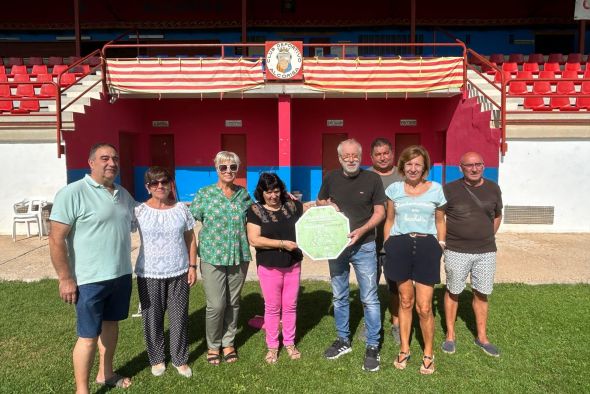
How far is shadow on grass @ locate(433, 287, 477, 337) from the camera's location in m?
4.31

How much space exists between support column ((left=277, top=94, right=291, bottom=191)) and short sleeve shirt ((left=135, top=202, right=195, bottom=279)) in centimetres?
764

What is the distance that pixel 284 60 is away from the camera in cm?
1045

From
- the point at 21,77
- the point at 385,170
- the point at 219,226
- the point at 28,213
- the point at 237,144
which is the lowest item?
the point at 28,213

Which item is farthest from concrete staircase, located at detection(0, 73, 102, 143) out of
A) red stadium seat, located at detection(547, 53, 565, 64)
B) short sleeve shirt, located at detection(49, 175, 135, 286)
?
red stadium seat, located at detection(547, 53, 565, 64)

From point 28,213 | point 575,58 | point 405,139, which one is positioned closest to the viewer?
point 28,213

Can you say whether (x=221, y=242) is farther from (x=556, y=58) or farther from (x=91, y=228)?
(x=556, y=58)

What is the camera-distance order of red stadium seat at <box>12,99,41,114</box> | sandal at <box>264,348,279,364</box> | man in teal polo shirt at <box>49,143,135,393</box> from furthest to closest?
red stadium seat at <box>12,99,41,114</box> → sandal at <box>264,348,279,364</box> → man in teal polo shirt at <box>49,143,135,393</box>

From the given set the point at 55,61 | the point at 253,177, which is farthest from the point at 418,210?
the point at 55,61

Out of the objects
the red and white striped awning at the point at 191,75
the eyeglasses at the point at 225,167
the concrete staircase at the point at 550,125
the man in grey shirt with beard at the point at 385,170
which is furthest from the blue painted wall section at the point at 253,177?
the eyeglasses at the point at 225,167

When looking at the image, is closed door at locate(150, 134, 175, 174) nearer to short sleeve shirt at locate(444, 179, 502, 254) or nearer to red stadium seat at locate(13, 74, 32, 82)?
red stadium seat at locate(13, 74, 32, 82)

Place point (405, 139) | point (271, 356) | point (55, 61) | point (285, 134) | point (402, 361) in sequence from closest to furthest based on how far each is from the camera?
1. point (402, 361)
2. point (271, 356)
3. point (285, 134)
4. point (405, 139)
5. point (55, 61)

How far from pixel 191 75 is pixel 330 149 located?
485cm

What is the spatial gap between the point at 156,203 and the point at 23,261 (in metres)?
4.96

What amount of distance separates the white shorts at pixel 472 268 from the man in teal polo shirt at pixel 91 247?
2.70 meters
